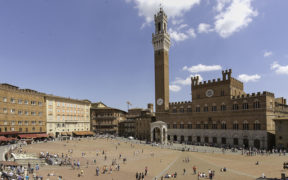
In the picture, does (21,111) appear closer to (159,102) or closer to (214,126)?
(159,102)

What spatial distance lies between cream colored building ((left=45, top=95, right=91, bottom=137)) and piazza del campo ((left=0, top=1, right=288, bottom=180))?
0.34m

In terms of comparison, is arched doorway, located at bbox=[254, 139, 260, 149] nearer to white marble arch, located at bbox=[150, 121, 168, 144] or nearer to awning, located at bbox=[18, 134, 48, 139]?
white marble arch, located at bbox=[150, 121, 168, 144]

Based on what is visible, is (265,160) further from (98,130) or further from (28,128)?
(98,130)

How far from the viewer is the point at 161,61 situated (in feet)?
246

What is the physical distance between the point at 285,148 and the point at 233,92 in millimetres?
18318

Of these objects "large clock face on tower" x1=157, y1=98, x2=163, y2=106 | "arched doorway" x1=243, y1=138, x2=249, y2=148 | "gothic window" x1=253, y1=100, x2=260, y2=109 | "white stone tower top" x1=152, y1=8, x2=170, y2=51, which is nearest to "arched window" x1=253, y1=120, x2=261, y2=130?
"gothic window" x1=253, y1=100, x2=260, y2=109

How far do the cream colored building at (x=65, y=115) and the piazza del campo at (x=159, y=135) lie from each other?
1.11ft

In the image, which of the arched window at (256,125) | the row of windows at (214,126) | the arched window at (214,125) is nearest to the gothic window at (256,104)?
the arched window at (256,125)

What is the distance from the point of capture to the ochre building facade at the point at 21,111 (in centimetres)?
5241

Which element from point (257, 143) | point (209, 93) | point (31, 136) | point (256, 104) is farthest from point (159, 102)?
point (31, 136)

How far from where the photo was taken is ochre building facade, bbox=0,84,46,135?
52.4 metres

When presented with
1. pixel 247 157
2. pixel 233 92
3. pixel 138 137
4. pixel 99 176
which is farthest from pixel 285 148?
pixel 138 137

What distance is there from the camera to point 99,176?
27.3 m

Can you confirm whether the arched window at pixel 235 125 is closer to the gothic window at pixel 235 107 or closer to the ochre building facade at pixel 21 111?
the gothic window at pixel 235 107
